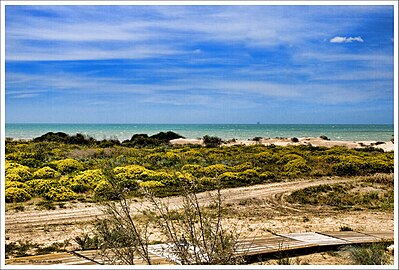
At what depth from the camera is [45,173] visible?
8.52 meters

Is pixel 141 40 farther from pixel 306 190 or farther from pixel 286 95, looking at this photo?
pixel 306 190

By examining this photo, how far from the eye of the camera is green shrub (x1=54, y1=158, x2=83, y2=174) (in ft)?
29.1

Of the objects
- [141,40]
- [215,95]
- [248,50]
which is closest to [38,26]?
[141,40]

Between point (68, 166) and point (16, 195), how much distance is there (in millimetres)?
1809

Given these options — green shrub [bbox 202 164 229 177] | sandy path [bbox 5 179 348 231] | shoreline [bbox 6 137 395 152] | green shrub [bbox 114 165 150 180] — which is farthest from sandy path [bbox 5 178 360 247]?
shoreline [bbox 6 137 395 152]

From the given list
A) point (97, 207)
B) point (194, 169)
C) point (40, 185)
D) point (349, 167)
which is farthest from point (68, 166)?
point (349, 167)

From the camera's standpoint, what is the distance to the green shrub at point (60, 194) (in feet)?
23.7

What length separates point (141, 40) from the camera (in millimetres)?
11289

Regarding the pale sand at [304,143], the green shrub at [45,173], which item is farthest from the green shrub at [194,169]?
the pale sand at [304,143]

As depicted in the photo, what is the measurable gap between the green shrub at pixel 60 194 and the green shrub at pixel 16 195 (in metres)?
A: 0.24

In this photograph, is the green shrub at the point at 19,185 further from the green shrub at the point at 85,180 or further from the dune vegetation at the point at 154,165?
the green shrub at the point at 85,180

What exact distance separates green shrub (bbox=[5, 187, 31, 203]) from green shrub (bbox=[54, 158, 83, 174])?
1.52 metres

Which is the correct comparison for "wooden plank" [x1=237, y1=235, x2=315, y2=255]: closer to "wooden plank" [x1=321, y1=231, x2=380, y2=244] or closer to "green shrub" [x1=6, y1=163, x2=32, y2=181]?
"wooden plank" [x1=321, y1=231, x2=380, y2=244]

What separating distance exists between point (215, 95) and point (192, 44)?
1.31 metres
